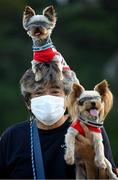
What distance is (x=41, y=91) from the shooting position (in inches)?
292

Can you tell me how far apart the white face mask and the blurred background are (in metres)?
16.6

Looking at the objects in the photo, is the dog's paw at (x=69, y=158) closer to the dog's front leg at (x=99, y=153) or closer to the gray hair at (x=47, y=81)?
the dog's front leg at (x=99, y=153)

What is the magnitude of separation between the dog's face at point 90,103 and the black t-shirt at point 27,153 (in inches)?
15.5

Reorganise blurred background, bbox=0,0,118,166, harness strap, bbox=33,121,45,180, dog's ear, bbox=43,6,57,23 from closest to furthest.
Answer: harness strap, bbox=33,121,45,180 < dog's ear, bbox=43,6,57,23 < blurred background, bbox=0,0,118,166

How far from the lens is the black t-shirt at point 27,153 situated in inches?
283

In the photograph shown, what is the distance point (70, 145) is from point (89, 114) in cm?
22

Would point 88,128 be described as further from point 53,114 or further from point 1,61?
point 1,61

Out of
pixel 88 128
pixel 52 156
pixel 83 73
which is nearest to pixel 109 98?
pixel 88 128

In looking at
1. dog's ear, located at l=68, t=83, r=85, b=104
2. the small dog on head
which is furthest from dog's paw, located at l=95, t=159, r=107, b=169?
dog's ear, located at l=68, t=83, r=85, b=104

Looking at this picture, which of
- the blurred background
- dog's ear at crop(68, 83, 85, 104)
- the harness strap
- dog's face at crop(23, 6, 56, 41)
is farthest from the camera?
the blurred background

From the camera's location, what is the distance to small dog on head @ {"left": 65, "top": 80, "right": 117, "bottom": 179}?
6621 mm

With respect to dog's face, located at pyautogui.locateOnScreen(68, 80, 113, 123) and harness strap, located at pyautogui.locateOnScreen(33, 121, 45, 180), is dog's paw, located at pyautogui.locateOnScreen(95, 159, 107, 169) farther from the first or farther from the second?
harness strap, located at pyautogui.locateOnScreen(33, 121, 45, 180)

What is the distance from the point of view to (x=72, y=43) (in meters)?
28.4

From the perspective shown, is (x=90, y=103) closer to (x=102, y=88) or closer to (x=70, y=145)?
(x=102, y=88)
